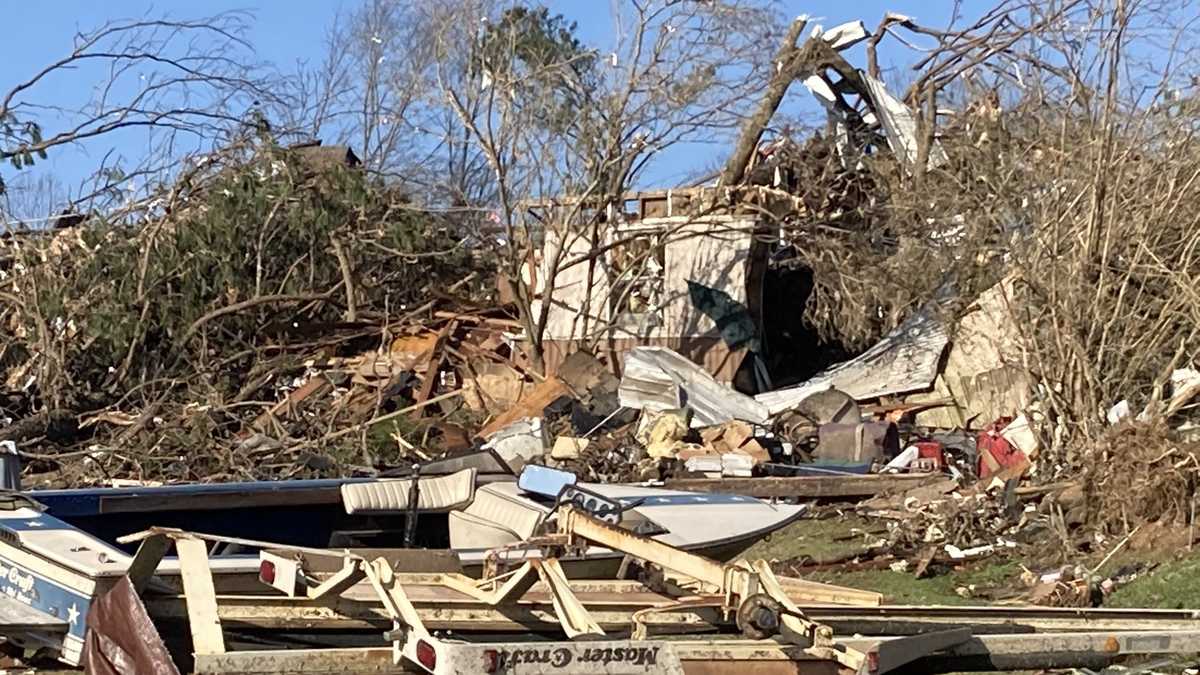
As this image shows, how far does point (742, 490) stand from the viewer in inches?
522

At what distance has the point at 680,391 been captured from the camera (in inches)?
661

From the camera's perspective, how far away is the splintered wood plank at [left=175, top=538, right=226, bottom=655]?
155 inches

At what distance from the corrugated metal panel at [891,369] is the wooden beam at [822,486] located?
3452 millimetres

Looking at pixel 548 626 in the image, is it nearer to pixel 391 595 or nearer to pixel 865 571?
pixel 391 595

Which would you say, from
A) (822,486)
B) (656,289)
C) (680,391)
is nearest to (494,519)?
(822,486)

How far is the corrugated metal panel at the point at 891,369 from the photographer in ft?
55.9

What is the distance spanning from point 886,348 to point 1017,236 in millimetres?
4530

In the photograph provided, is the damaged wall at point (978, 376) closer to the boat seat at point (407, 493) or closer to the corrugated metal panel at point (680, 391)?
the corrugated metal panel at point (680, 391)

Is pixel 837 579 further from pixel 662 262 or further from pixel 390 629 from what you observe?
pixel 662 262

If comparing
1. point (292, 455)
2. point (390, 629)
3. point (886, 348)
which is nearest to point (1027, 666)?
point (390, 629)

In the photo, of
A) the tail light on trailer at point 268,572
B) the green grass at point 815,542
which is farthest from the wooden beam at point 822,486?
the tail light on trailer at point 268,572

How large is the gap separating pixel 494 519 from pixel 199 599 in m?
Result: 3.15

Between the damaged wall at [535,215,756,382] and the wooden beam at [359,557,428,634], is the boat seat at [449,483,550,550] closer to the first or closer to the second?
the wooden beam at [359,557,428,634]

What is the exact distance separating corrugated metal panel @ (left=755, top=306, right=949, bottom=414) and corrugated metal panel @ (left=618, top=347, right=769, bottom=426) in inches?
16.7
